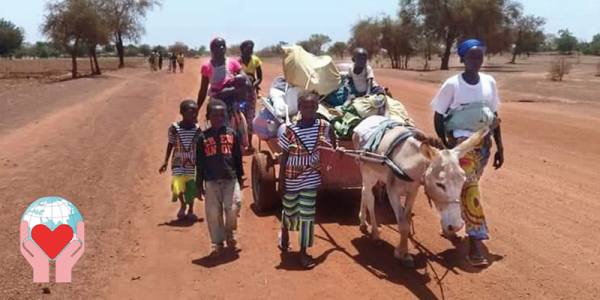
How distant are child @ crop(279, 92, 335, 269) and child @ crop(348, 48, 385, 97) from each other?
186 cm

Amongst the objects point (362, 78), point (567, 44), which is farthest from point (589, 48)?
point (362, 78)

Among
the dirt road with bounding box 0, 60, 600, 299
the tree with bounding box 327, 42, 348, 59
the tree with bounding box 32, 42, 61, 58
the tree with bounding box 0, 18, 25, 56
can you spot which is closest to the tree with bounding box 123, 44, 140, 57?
the tree with bounding box 32, 42, 61, 58

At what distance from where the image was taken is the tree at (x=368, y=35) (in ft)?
207

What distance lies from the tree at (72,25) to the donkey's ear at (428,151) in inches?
1546

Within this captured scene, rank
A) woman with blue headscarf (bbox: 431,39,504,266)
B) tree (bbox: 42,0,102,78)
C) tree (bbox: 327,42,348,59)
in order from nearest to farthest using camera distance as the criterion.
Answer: woman with blue headscarf (bbox: 431,39,504,266) < tree (bbox: 42,0,102,78) < tree (bbox: 327,42,348,59)

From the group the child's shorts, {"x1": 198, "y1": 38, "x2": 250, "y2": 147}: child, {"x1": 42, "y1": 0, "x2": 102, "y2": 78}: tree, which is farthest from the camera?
{"x1": 42, "y1": 0, "x2": 102, "y2": 78}: tree

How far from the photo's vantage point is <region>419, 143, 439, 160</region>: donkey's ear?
500cm

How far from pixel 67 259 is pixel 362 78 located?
4.24 meters

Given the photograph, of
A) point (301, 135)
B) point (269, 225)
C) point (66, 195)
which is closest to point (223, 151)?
point (301, 135)

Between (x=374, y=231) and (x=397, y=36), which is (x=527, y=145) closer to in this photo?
(x=374, y=231)

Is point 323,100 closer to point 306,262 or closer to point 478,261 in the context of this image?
point 306,262

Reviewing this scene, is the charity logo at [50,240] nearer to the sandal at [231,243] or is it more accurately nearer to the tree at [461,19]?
the sandal at [231,243]

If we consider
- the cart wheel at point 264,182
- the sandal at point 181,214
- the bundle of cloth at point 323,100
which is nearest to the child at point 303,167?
the bundle of cloth at point 323,100

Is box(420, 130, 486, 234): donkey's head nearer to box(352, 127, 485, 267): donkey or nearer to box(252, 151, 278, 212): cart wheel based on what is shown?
box(352, 127, 485, 267): donkey
